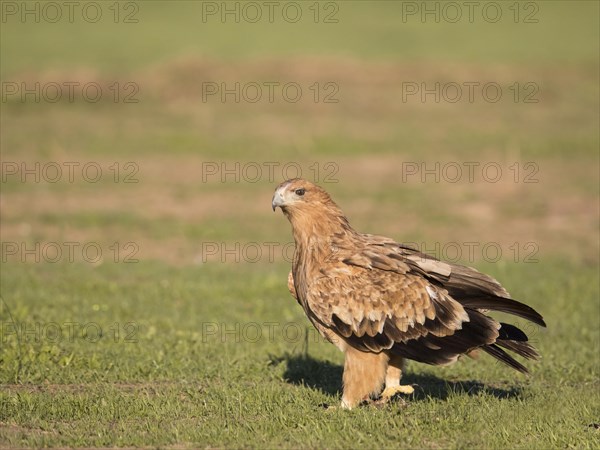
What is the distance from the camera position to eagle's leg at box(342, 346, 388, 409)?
816cm

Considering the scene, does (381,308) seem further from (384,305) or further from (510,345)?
(510,345)

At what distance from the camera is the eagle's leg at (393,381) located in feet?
27.7

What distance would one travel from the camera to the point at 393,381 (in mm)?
8578

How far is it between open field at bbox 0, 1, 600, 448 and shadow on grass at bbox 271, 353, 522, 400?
4 cm

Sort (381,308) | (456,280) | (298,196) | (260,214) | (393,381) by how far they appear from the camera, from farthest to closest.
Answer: (260,214) → (393,381) → (298,196) → (456,280) → (381,308)

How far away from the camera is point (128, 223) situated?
17.9 m

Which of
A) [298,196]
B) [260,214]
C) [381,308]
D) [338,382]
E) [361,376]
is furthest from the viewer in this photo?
[260,214]

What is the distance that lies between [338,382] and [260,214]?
983 cm

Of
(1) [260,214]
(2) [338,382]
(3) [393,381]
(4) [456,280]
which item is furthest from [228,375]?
(1) [260,214]

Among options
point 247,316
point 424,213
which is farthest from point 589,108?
point 247,316

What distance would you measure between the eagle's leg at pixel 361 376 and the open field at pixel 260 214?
16 cm

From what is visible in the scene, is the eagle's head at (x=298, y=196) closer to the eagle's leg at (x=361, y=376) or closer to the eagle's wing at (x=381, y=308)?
the eagle's wing at (x=381, y=308)

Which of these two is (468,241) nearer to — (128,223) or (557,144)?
(128,223)

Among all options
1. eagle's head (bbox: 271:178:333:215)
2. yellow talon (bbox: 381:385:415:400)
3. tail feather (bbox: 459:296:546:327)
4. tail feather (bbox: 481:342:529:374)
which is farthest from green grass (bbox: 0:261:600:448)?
eagle's head (bbox: 271:178:333:215)
